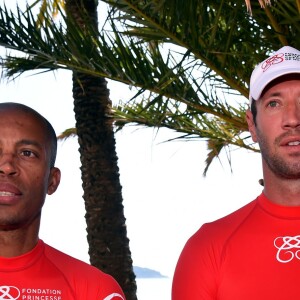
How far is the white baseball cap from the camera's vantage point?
3.40 metres

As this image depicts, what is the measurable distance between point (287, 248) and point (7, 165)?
4.16 ft

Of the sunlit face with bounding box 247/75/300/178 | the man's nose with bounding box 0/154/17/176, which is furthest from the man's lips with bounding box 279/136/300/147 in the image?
the man's nose with bounding box 0/154/17/176

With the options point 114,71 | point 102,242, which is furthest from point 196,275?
point 102,242

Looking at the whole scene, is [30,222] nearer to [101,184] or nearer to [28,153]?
[28,153]

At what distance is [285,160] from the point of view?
10.8 ft

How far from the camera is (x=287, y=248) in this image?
343 cm

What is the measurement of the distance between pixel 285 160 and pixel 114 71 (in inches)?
231

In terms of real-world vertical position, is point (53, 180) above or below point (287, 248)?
above

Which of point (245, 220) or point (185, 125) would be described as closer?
point (245, 220)

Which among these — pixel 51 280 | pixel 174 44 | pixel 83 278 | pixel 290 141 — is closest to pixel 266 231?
pixel 290 141

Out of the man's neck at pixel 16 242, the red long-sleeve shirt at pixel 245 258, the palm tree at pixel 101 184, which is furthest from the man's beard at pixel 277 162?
the palm tree at pixel 101 184

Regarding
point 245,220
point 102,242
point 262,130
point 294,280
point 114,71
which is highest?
point 114,71

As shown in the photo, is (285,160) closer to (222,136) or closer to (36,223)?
(36,223)

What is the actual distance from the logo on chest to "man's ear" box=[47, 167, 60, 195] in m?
1.03
